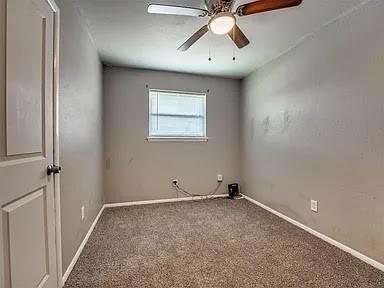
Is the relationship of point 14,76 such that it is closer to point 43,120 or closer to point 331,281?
point 43,120

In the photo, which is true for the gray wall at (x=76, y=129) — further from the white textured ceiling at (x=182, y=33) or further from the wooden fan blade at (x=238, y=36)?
the wooden fan blade at (x=238, y=36)

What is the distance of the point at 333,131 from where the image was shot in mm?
2250

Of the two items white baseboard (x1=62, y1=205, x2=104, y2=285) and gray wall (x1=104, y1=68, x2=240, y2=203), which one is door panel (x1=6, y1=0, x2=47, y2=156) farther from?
gray wall (x1=104, y1=68, x2=240, y2=203)

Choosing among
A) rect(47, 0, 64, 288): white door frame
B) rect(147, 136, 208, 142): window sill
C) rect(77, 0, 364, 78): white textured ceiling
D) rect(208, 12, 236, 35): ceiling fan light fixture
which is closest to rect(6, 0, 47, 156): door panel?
rect(47, 0, 64, 288): white door frame

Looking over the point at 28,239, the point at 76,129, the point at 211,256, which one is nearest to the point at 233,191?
the point at 211,256

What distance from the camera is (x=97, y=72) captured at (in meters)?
3.02

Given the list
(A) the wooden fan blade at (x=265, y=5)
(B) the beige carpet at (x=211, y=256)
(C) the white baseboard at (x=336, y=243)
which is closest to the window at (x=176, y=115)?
(B) the beige carpet at (x=211, y=256)

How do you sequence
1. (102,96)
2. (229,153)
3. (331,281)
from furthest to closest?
(229,153), (102,96), (331,281)

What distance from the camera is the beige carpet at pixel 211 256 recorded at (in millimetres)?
1643

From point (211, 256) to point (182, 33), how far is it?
231 centimetres

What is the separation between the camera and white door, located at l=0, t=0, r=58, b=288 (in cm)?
95

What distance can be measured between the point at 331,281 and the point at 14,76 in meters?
2.34

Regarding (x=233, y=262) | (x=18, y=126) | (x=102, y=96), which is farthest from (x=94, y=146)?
(x=233, y=262)

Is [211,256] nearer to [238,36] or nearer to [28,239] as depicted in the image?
[28,239]
